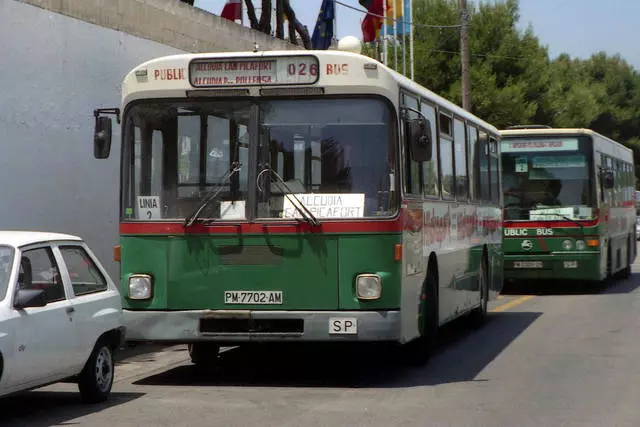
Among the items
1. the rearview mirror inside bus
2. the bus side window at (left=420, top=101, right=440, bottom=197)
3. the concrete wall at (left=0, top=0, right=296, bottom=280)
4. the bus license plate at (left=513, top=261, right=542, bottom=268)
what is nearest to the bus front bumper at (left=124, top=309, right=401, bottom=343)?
the rearview mirror inside bus

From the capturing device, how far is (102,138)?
12453 millimetres

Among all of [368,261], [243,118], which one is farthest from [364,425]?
[243,118]

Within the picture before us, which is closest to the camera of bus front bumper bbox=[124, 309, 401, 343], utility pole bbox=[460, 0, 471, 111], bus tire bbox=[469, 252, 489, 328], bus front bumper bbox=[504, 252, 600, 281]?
bus front bumper bbox=[124, 309, 401, 343]

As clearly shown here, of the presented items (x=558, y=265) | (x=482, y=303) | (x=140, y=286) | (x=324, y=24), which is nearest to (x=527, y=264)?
(x=558, y=265)

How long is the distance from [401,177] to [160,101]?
234 centimetres

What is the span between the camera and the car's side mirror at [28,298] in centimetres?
960

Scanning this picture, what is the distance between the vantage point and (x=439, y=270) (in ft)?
47.3

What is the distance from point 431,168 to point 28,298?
558 cm

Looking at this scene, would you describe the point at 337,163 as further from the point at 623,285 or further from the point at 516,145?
the point at 623,285

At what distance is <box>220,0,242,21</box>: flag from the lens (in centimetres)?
2673

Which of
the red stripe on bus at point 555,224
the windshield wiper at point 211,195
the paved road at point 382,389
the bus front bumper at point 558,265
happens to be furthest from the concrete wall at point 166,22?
the bus front bumper at point 558,265

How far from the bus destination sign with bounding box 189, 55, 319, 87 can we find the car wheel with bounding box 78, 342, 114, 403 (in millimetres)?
2700

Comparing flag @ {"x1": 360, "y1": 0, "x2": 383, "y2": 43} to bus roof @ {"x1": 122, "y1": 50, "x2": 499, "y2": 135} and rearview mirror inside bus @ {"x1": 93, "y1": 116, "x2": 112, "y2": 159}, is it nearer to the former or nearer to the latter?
bus roof @ {"x1": 122, "y1": 50, "x2": 499, "y2": 135}

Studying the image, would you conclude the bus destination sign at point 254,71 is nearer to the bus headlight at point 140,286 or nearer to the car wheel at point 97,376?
the bus headlight at point 140,286
